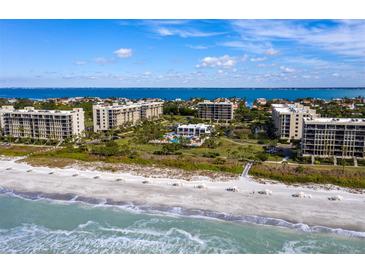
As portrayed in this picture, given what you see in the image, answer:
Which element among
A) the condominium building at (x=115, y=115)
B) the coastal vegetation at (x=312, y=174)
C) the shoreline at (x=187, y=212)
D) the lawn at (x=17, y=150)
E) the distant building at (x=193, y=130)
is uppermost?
the condominium building at (x=115, y=115)

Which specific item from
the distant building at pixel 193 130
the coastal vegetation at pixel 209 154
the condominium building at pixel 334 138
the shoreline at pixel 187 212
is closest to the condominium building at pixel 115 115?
the coastal vegetation at pixel 209 154

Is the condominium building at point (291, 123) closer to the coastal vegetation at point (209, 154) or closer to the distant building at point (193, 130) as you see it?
the coastal vegetation at point (209, 154)

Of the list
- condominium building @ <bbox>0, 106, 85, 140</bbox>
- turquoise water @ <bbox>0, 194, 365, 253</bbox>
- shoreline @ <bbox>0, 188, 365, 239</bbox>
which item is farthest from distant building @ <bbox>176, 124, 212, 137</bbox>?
turquoise water @ <bbox>0, 194, 365, 253</bbox>

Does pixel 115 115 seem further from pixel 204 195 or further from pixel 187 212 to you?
pixel 187 212

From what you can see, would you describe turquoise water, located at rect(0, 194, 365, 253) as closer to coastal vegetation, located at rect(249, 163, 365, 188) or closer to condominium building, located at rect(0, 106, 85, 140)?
coastal vegetation, located at rect(249, 163, 365, 188)

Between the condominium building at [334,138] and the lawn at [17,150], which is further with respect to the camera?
the lawn at [17,150]
